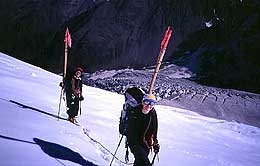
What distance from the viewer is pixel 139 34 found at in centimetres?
5234

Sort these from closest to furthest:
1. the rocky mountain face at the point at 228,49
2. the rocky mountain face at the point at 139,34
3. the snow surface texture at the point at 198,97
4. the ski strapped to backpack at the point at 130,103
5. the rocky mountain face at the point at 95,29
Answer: the ski strapped to backpack at the point at 130,103 → the snow surface texture at the point at 198,97 → the rocky mountain face at the point at 228,49 → the rocky mountain face at the point at 139,34 → the rocky mountain face at the point at 95,29

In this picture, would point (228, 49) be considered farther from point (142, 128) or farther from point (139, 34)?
point (142, 128)

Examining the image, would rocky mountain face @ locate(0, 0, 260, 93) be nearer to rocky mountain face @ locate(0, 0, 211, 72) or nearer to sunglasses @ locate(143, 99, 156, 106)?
rocky mountain face @ locate(0, 0, 211, 72)

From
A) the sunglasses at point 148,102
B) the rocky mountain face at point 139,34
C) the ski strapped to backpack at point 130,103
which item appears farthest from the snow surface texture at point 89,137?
the rocky mountain face at point 139,34

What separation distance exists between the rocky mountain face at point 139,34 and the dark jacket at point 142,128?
3603cm

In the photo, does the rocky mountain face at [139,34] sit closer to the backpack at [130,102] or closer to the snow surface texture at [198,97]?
the snow surface texture at [198,97]

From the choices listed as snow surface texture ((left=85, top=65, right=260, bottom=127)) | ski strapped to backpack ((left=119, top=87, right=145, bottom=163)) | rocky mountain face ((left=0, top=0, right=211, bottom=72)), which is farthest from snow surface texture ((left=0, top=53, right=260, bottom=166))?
rocky mountain face ((left=0, top=0, right=211, bottom=72))

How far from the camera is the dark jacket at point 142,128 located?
23.4 feet

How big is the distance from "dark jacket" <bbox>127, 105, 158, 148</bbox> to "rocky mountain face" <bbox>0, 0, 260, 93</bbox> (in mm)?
36028

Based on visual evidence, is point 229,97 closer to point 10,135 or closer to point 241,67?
point 241,67

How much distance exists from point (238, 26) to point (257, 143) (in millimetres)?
31859

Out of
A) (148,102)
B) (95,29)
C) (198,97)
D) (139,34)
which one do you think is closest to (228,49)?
(139,34)

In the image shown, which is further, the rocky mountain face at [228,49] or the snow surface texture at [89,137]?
the rocky mountain face at [228,49]

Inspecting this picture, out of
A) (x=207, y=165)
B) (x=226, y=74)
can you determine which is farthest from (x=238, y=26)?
(x=207, y=165)
